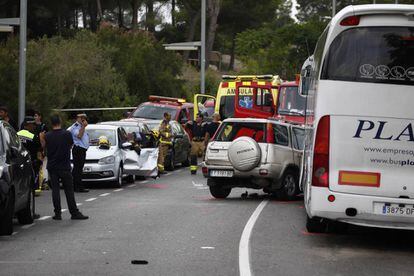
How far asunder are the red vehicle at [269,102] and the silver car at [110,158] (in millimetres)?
5230

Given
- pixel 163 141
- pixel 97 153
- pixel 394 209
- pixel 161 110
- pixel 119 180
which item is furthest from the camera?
pixel 161 110

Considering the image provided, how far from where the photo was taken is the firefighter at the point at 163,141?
93.9 feet

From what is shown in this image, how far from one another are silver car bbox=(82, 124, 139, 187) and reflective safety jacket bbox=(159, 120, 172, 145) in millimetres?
3171

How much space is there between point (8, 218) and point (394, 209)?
5494 millimetres

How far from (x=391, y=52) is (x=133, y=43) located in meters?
37.1

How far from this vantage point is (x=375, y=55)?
496 inches

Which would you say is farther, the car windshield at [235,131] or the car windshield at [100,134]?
the car windshield at [100,134]

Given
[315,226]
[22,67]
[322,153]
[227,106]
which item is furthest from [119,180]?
[322,153]

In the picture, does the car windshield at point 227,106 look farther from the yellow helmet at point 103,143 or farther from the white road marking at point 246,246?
the white road marking at point 246,246

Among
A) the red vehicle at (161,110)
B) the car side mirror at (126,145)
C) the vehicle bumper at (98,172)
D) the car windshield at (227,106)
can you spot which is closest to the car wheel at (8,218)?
the vehicle bumper at (98,172)

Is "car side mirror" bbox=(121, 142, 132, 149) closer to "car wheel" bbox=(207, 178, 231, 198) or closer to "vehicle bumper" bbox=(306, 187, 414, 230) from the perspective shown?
"car wheel" bbox=(207, 178, 231, 198)

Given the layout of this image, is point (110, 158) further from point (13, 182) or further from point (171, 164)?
point (13, 182)

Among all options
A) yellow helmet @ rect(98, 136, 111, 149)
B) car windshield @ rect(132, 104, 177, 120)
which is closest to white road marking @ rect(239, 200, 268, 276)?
yellow helmet @ rect(98, 136, 111, 149)

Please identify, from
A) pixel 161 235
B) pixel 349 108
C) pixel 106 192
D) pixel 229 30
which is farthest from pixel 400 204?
pixel 229 30
